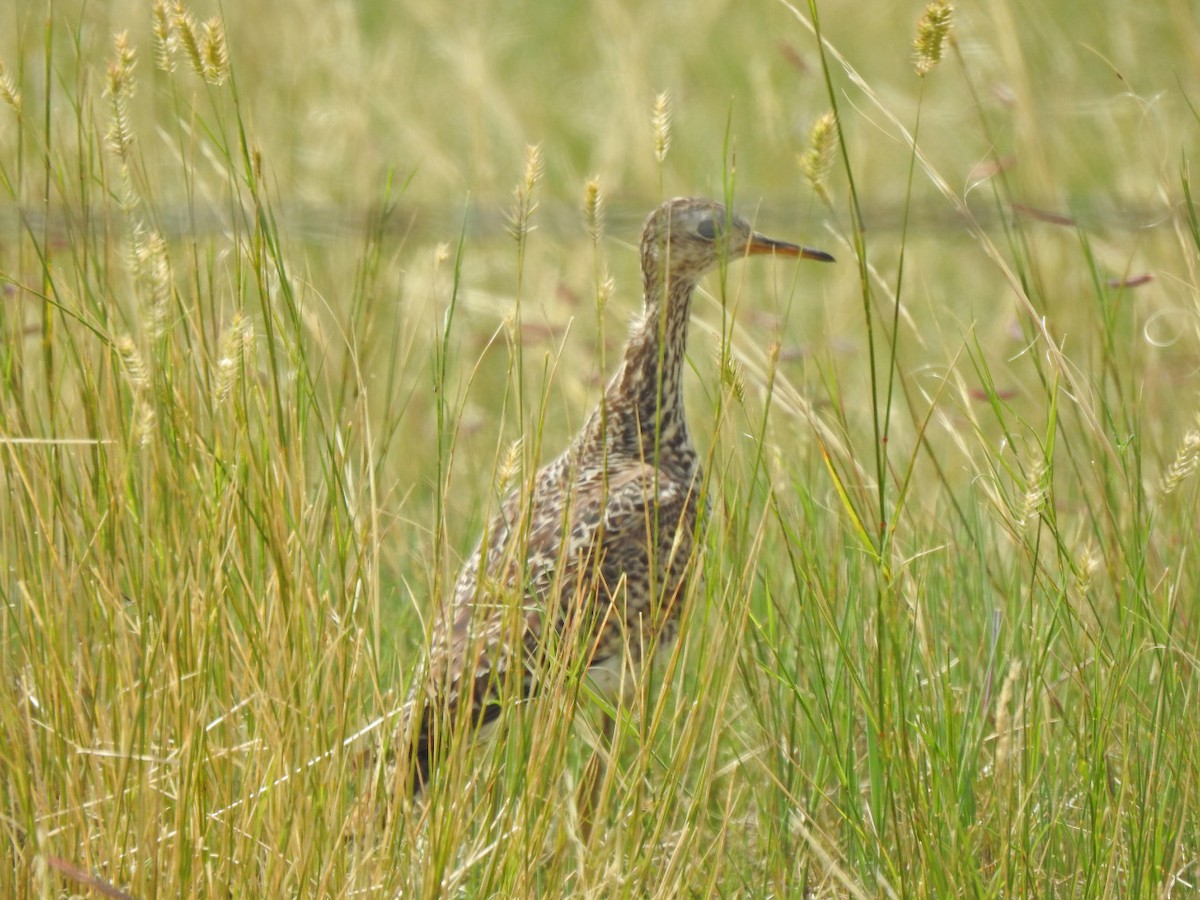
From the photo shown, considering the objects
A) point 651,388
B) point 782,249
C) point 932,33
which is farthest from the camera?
point 651,388

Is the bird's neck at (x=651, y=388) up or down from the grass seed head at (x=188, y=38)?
down

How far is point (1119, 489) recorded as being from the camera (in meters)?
4.96

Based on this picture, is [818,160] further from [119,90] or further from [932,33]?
[119,90]

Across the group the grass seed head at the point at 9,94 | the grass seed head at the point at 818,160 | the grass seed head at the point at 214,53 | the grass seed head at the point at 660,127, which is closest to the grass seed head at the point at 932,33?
the grass seed head at the point at 818,160

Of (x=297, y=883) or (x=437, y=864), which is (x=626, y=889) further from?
(x=297, y=883)

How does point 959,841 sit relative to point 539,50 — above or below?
below

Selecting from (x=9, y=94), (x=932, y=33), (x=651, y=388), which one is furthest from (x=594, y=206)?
(x=651, y=388)

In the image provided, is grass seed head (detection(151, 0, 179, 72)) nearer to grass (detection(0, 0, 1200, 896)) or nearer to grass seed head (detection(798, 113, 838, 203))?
grass (detection(0, 0, 1200, 896))

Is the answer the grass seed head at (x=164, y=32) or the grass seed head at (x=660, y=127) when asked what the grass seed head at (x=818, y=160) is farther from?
the grass seed head at (x=164, y=32)

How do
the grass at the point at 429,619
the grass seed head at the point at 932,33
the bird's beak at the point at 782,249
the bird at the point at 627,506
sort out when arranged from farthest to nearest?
the bird's beak at the point at 782,249 → the bird at the point at 627,506 → the grass at the point at 429,619 → the grass seed head at the point at 932,33

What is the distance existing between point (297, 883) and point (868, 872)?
93 cm

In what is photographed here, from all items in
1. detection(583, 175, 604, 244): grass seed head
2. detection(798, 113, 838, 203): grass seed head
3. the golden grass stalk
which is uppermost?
the golden grass stalk

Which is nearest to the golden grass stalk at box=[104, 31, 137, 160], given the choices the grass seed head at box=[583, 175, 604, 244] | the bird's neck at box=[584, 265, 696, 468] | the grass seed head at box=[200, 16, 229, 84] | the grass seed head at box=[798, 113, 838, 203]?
the grass seed head at box=[200, 16, 229, 84]

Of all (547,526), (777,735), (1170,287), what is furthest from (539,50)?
(777,735)
